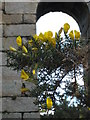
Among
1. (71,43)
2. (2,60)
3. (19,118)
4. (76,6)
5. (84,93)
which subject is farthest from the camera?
(76,6)

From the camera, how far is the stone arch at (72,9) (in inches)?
204

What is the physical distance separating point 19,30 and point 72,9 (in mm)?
1101

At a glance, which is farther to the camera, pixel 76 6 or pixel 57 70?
pixel 76 6

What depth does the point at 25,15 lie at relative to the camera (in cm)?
497

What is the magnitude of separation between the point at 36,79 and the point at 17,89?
1291 millimetres

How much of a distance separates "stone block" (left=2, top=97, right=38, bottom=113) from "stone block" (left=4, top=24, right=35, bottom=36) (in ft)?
3.01

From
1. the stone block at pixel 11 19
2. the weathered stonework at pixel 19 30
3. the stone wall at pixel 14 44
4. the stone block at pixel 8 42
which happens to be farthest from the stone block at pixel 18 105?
the stone block at pixel 11 19

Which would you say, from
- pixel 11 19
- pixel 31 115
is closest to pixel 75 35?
pixel 31 115

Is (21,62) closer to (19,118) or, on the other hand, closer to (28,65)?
(28,65)

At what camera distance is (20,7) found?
5012mm

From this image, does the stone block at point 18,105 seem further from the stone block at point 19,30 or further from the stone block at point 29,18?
the stone block at point 29,18

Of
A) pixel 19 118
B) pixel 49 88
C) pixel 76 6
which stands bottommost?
pixel 19 118

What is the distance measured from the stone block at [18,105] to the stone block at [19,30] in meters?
0.92

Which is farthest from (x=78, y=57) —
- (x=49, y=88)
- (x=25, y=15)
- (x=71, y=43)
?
(x=25, y=15)
